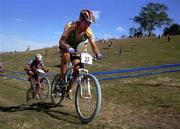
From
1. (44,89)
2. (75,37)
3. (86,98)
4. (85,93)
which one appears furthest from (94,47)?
(44,89)

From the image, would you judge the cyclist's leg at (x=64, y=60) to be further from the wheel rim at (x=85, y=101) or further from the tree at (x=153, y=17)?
the tree at (x=153, y=17)

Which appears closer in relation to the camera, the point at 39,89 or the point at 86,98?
the point at 86,98

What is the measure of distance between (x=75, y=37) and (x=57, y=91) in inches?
83.4

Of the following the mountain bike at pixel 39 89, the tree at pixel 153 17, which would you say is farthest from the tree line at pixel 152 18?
the mountain bike at pixel 39 89

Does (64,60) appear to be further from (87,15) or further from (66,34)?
(87,15)

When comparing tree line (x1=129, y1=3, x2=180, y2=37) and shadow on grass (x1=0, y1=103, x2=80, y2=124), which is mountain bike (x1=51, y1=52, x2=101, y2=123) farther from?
tree line (x1=129, y1=3, x2=180, y2=37)

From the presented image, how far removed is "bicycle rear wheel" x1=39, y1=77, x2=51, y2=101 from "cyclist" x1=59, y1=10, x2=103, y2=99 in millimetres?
2915

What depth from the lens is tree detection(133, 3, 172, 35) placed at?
5349 inches

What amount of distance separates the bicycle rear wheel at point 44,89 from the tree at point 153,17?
127m

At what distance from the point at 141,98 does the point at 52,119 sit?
4380 millimetres

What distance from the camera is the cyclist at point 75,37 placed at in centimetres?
832

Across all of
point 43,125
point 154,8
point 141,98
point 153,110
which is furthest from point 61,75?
point 154,8

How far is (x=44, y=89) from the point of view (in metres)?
12.3

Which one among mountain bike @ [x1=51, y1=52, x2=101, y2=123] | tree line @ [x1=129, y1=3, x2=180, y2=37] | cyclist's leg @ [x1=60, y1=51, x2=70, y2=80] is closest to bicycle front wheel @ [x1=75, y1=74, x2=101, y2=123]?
mountain bike @ [x1=51, y1=52, x2=101, y2=123]
